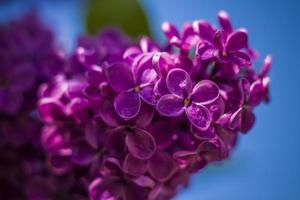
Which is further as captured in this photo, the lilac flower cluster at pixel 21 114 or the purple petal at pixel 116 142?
the lilac flower cluster at pixel 21 114

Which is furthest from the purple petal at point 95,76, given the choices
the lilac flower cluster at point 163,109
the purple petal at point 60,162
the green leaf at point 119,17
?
the green leaf at point 119,17

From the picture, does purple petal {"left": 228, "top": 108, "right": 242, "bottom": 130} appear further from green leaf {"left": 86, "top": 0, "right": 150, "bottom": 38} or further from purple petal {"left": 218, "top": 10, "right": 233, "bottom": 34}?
green leaf {"left": 86, "top": 0, "right": 150, "bottom": 38}

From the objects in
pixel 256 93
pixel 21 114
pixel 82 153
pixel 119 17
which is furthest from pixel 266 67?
pixel 119 17

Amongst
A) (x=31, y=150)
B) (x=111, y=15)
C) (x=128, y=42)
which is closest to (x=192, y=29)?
(x=128, y=42)

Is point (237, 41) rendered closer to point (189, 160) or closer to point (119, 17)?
point (189, 160)

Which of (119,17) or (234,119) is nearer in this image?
(234,119)

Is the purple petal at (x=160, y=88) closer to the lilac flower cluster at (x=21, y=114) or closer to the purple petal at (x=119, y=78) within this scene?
the purple petal at (x=119, y=78)

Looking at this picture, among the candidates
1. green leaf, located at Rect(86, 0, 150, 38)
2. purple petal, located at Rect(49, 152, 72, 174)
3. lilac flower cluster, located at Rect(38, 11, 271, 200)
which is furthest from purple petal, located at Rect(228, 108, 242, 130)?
green leaf, located at Rect(86, 0, 150, 38)

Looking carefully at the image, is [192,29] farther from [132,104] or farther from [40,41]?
[40,41]
